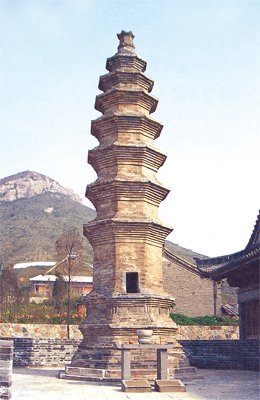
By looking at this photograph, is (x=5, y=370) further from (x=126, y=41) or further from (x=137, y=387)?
(x=126, y=41)

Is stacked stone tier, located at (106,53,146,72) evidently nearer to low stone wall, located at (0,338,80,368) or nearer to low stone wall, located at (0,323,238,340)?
low stone wall, located at (0,338,80,368)

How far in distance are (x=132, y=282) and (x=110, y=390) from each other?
13.8 ft

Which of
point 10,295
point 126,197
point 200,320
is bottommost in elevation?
point 200,320

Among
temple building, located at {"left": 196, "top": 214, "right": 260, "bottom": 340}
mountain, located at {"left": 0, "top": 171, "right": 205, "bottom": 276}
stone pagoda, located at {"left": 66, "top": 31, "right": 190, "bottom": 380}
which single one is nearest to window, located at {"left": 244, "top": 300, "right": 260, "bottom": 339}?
temple building, located at {"left": 196, "top": 214, "right": 260, "bottom": 340}

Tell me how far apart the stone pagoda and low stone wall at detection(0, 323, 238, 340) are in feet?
35.6

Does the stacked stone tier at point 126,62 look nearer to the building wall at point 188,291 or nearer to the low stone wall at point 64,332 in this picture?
the low stone wall at point 64,332

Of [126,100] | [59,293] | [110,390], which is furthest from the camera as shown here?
[59,293]

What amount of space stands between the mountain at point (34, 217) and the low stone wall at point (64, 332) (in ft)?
141

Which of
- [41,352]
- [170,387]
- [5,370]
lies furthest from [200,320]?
[5,370]

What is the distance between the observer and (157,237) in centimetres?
1636

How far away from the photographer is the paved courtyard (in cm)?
1098

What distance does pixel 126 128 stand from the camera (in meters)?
17.1

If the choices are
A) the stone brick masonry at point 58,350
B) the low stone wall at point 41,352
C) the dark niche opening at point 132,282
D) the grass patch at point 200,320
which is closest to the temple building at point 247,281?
the stone brick masonry at point 58,350

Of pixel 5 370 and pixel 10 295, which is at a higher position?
pixel 10 295
